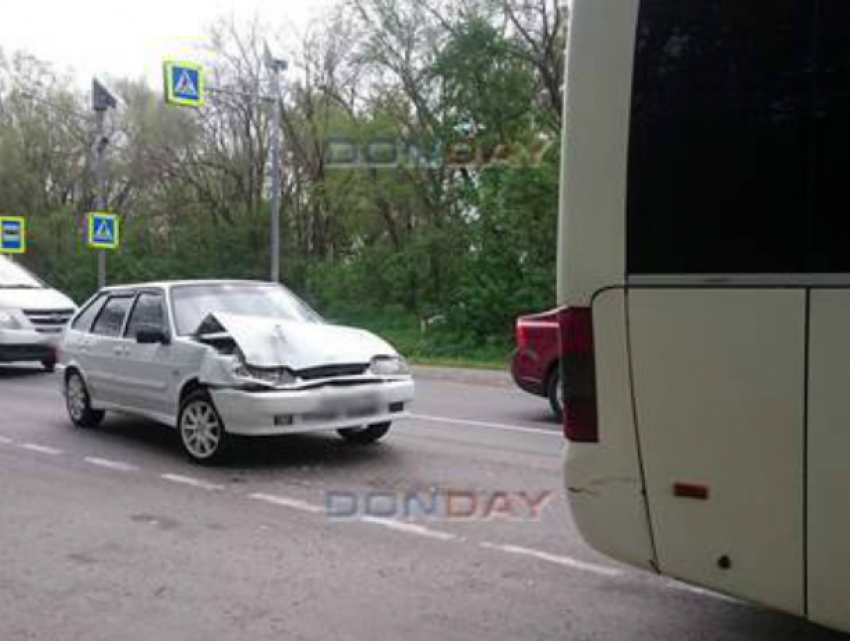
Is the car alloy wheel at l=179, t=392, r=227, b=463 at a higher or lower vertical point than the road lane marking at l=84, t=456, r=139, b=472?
higher

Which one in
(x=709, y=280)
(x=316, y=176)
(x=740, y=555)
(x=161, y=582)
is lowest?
(x=161, y=582)

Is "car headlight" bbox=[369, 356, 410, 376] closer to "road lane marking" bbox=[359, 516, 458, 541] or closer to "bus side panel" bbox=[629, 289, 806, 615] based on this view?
"road lane marking" bbox=[359, 516, 458, 541]

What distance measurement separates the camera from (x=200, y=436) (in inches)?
314

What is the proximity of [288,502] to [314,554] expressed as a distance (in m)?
1.23

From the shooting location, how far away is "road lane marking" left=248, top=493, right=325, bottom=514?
6.50m

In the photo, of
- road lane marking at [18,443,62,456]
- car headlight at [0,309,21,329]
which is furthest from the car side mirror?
car headlight at [0,309,21,329]

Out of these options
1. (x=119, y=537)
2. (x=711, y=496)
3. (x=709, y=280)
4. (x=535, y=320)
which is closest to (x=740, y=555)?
(x=711, y=496)

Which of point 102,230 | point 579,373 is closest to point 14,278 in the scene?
point 102,230

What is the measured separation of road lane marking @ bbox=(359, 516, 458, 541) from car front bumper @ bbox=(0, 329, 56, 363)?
34.8 ft

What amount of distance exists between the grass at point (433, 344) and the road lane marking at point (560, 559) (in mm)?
12439

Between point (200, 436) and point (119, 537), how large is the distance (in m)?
2.16

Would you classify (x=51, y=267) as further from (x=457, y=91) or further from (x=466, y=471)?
(x=466, y=471)

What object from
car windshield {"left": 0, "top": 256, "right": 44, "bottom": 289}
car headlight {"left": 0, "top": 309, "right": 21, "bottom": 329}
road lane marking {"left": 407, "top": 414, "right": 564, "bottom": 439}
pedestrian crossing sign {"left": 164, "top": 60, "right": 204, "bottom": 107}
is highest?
pedestrian crossing sign {"left": 164, "top": 60, "right": 204, "bottom": 107}

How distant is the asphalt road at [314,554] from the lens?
172 inches
